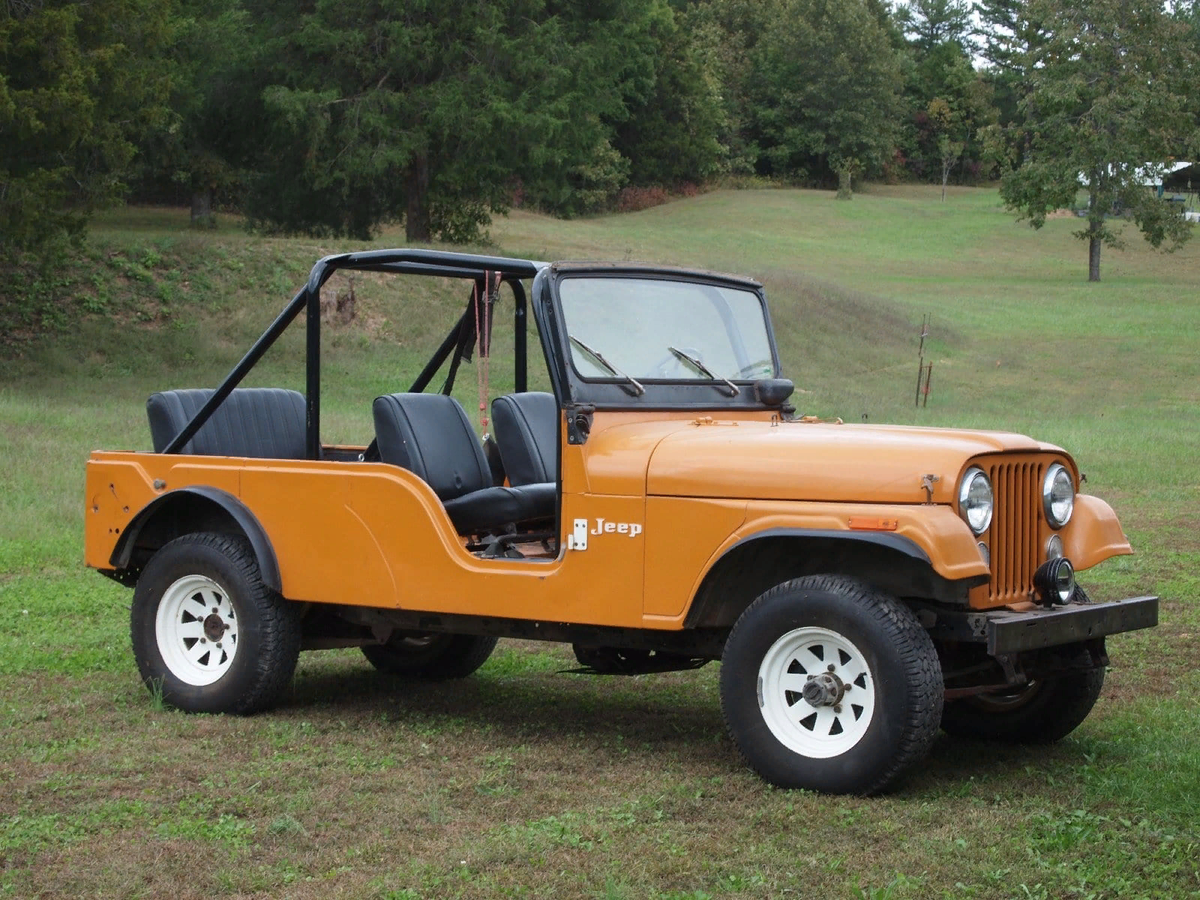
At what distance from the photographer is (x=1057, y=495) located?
5680 mm

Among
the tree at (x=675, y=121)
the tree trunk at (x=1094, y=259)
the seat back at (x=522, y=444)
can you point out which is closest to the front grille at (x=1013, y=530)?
the seat back at (x=522, y=444)

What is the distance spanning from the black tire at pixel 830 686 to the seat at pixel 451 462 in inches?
54.7

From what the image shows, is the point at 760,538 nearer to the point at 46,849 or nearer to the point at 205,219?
the point at 46,849

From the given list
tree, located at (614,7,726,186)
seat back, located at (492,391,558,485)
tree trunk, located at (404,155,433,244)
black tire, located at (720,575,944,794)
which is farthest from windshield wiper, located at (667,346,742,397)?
tree, located at (614,7,726,186)

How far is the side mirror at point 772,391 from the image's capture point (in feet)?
21.5

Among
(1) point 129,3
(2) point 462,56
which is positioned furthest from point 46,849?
(2) point 462,56

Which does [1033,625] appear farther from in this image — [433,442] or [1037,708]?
[433,442]

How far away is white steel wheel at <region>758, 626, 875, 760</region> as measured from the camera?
5.17 m

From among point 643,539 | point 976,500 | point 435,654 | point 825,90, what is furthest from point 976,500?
point 825,90

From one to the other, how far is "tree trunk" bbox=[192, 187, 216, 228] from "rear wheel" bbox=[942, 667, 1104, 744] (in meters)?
39.9

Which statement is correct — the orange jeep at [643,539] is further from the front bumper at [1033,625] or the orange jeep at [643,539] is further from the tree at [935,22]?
the tree at [935,22]

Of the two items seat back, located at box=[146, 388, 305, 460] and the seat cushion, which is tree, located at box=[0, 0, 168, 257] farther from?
the seat cushion

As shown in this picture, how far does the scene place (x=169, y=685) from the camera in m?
6.76

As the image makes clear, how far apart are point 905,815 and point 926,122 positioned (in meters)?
89.1
